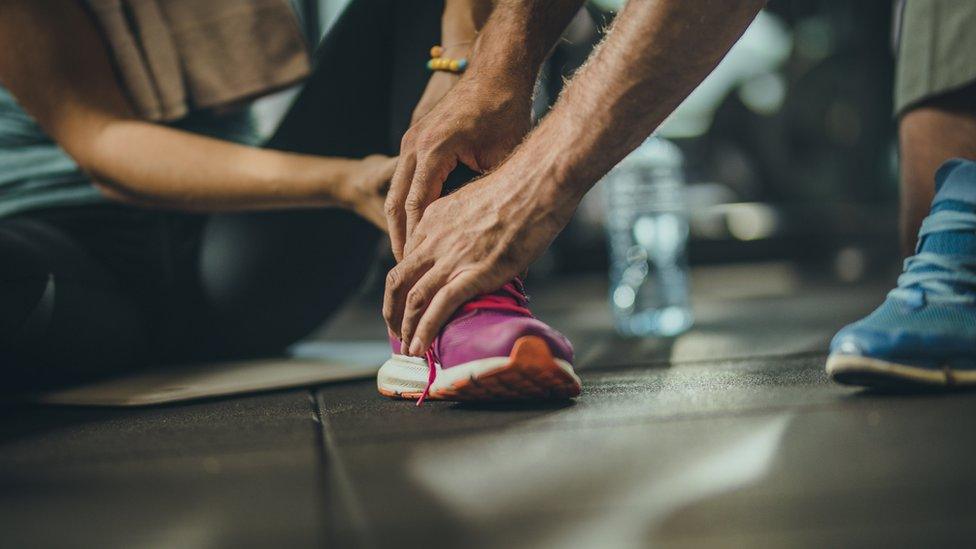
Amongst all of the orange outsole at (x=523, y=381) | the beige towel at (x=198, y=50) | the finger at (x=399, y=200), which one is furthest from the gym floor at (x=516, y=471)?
the beige towel at (x=198, y=50)

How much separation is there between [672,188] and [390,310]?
213 cm

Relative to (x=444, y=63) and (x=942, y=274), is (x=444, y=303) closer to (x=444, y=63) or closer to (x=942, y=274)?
(x=444, y=63)

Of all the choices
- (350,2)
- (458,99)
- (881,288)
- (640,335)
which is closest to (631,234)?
(881,288)

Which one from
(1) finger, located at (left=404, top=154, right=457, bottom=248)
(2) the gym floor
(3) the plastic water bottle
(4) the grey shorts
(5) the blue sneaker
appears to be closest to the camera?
(2) the gym floor

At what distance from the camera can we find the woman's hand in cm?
96

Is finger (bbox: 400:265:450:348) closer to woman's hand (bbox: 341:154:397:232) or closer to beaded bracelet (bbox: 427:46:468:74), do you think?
woman's hand (bbox: 341:154:397:232)

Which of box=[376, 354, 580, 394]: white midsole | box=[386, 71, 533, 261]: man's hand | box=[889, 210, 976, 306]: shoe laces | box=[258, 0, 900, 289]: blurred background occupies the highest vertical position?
box=[386, 71, 533, 261]: man's hand

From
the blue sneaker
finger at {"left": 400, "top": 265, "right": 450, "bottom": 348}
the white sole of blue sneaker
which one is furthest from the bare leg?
finger at {"left": 400, "top": 265, "right": 450, "bottom": 348}

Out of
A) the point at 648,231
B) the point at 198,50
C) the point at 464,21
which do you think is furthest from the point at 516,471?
the point at 648,231

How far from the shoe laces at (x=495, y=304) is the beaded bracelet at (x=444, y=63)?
26 centimetres

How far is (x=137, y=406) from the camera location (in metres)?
0.96

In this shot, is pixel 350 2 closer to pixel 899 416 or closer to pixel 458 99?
pixel 458 99

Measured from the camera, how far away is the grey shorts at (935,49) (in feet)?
3.12

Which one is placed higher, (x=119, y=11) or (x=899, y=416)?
(x=119, y=11)
